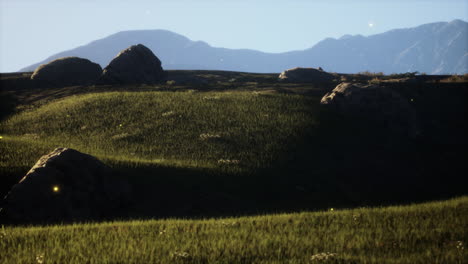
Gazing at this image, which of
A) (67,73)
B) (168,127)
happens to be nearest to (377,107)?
(168,127)

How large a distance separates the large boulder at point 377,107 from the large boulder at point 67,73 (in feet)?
149

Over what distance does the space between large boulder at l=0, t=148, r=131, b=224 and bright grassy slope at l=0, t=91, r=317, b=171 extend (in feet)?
13.3

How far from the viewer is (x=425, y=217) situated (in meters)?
13.8

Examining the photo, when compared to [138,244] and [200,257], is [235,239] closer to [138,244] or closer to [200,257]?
[200,257]

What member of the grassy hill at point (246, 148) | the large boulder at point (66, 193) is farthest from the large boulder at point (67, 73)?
the large boulder at point (66, 193)

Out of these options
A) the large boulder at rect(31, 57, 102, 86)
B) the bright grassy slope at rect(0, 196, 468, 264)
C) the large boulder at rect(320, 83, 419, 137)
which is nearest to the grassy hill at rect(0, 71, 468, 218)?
the large boulder at rect(320, 83, 419, 137)

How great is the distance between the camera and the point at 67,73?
70.7 metres

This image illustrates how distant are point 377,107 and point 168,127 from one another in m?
19.7

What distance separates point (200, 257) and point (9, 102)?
170ft

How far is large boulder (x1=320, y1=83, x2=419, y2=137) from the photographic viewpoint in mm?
36250

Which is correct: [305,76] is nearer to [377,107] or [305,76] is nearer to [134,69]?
[134,69]

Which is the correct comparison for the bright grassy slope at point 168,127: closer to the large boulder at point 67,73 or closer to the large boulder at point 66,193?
the large boulder at point 66,193

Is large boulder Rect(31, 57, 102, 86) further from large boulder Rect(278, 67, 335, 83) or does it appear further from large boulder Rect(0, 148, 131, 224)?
large boulder Rect(0, 148, 131, 224)

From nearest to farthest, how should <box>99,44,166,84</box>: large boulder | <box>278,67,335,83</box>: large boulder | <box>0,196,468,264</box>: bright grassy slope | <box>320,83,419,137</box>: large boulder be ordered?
<box>0,196,468,264</box>: bright grassy slope, <box>320,83,419,137</box>: large boulder, <box>99,44,166,84</box>: large boulder, <box>278,67,335,83</box>: large boulder
